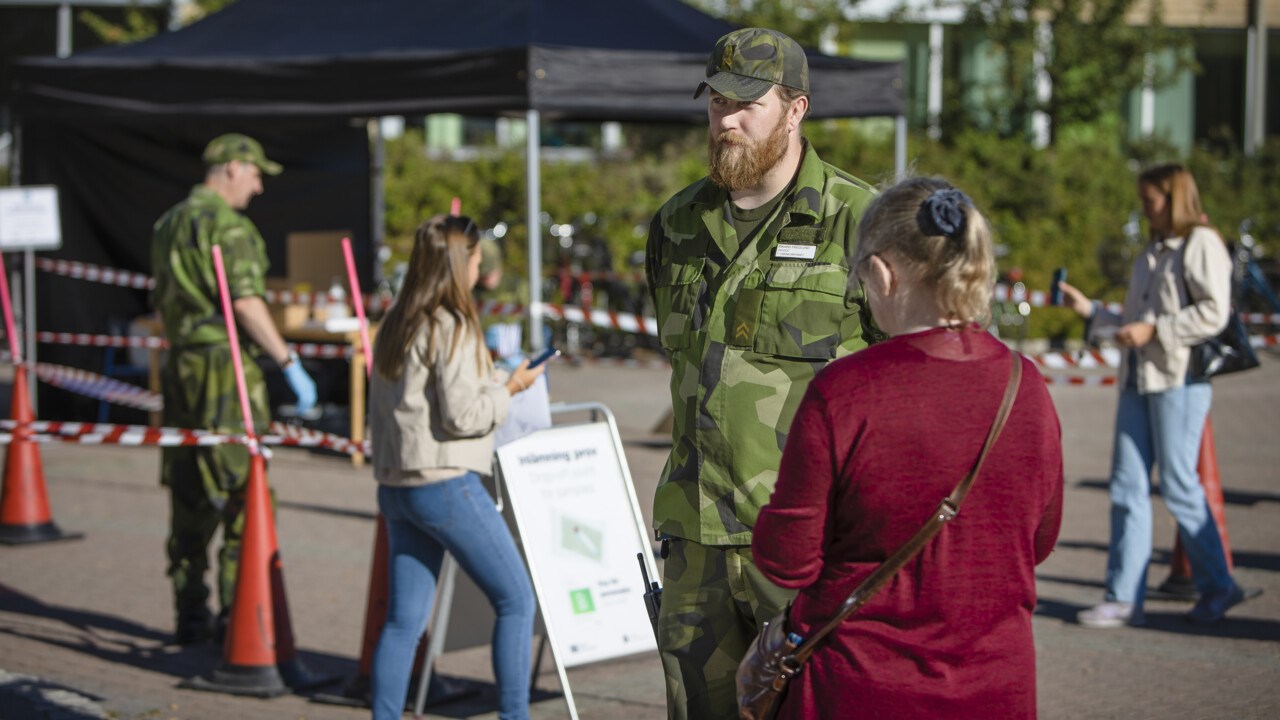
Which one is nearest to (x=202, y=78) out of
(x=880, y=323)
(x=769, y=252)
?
(x=769, y=252)

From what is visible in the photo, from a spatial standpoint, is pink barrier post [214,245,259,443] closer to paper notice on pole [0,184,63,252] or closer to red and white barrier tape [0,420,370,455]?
red and white barrier tape [0,420,370,455]

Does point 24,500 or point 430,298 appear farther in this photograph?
point 24,500

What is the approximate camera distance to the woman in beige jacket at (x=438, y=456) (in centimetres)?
477

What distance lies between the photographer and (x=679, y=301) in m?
3.45

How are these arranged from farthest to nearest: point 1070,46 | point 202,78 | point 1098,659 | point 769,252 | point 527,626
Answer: point 1070,46 → point 202,78 → point 1098,659 → point 527,626 → point 769,252

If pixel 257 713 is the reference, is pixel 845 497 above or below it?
above

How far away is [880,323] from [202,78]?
796 centimetres

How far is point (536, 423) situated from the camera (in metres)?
5.37

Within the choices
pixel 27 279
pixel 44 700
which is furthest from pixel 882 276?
pixel 27 279

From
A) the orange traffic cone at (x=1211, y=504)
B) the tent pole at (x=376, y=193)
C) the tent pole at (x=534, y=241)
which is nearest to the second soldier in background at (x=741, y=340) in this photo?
the orange traffic cone at (x=1211, y=504)

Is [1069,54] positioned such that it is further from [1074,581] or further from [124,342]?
[1074,581]

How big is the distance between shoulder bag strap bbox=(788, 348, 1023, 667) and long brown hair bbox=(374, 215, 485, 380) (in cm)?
242

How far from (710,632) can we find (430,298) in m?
1.91

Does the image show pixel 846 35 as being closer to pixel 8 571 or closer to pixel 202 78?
pixel 202 78
